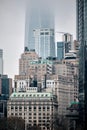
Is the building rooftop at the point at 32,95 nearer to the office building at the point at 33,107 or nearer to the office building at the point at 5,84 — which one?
the office building at the point at 33,107

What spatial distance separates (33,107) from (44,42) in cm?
4225

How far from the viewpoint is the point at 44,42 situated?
96.7 metres

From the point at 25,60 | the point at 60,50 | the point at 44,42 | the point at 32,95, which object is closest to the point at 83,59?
the point at 32,95

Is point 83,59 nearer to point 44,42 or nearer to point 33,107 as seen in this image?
point 33,107

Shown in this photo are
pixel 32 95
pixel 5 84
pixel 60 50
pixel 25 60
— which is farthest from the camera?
pixel 60 50

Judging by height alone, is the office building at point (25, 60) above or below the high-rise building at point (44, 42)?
below

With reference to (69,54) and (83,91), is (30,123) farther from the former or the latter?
(69,54)

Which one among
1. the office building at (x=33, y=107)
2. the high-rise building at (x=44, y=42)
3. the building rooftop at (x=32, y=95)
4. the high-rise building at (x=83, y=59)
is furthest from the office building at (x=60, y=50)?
the high-rise building at (x=83, y=59)

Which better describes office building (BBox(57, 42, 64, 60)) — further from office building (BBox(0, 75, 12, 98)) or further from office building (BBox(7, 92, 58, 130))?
office building (BBox(7, 92, 58, 130))

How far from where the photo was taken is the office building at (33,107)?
54094 millimetres

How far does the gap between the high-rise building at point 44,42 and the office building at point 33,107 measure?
35.3m

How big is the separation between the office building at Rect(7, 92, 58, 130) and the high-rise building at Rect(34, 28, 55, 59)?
116 ft

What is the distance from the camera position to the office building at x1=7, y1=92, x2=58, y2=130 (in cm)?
5409

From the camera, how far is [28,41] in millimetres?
97938
